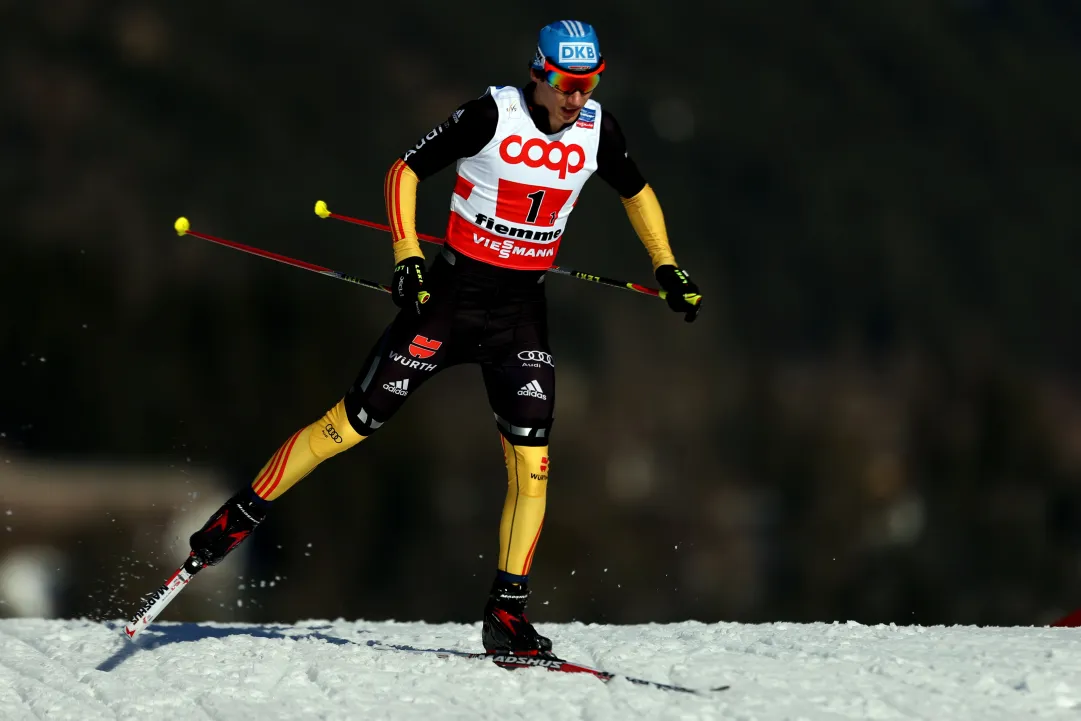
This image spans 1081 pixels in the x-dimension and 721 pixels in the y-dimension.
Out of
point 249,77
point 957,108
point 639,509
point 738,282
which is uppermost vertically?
point 957,108

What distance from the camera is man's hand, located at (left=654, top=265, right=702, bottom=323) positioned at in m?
5.55

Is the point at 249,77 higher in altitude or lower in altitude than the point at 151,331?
higher

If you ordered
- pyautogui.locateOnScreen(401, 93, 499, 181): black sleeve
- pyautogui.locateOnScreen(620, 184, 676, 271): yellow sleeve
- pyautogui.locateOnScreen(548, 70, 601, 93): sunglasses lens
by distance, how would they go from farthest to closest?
pyautogui.locateOnScreen(620, 184, 676, 271): yellow sleeve, pyautogui.locateOnScreen(401, 93, 499, 181): black sleeve, pyautogui.locateOnScreen(548, 70, 601, 93): sunglasses lens

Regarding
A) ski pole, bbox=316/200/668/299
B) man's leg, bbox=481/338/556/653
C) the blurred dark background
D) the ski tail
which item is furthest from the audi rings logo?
the blurred dark background

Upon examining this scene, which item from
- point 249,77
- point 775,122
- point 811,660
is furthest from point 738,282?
point 811,660

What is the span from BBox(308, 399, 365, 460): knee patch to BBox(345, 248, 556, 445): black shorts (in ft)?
0.12

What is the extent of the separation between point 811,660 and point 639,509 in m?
74.3

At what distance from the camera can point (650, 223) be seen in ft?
19.3

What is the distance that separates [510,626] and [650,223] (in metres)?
1.79

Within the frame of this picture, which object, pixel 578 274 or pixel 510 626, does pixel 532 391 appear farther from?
pixel 510 626

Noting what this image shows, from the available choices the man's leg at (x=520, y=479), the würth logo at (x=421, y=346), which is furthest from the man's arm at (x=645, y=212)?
the würth logo at (x=421, y=346)

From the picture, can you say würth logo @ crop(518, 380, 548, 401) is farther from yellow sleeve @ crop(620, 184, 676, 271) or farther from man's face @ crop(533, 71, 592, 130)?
man's face @ crop(533, 71, 592, 130)

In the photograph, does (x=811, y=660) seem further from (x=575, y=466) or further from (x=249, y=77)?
(x=249, y=77)

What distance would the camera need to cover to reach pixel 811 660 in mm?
5309
